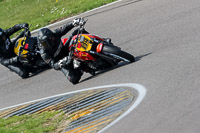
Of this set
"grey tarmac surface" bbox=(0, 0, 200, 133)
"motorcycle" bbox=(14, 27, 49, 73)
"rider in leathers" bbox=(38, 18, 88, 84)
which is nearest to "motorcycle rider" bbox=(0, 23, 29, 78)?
"motorcycle" bbox=(14, 27, 49, 73)

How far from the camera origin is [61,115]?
837 cm

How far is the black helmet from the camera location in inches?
395

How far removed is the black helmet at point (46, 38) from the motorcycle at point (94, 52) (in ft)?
1.29

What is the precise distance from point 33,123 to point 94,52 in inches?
90.5

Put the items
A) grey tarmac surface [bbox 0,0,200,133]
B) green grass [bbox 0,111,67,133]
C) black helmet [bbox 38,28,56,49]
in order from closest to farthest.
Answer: grey tarmac surface [bbox 0,0,200,133] → green grass [bbox 0,111,67,133] → black helmet [bbox 38,28,56,49]

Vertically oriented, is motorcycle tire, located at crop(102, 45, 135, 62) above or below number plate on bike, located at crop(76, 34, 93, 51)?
below

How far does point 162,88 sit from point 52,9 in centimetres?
1180

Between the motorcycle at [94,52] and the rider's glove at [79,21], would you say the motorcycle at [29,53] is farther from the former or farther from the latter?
the rider's glove at [79,21]

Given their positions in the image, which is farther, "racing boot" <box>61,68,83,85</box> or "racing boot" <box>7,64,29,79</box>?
"racing boot" <box>7,64,29,79</box>

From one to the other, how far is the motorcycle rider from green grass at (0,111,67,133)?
347cm

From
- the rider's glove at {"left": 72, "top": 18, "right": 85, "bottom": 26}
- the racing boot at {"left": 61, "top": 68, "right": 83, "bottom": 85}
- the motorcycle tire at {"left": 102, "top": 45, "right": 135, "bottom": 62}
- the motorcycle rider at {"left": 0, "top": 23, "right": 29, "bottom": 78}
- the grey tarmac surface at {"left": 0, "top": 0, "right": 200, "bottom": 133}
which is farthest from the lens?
the motorcycle rider at {"left": 0, "top": 23, "right": 29, "bottom": 78}

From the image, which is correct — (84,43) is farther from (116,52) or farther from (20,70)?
(20,70)

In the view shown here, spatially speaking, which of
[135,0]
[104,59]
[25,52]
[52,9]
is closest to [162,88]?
[104,59]

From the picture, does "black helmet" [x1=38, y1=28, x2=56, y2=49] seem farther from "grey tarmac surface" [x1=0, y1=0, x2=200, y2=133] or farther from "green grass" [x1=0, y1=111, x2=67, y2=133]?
"green grass" [x1=0, y1=111, x2=67, y2=133]
